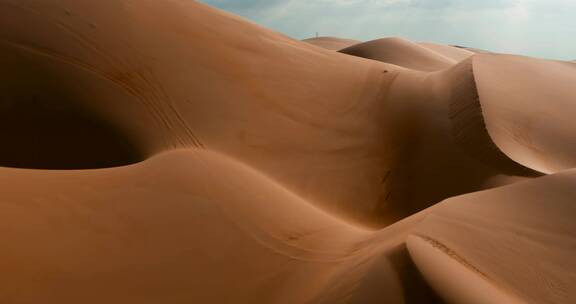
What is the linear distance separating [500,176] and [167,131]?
9.40 ft

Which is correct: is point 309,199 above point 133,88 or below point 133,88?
below

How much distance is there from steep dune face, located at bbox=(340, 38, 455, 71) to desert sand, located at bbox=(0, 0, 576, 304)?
18.3 ft

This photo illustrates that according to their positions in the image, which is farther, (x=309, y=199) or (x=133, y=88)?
(x=133, y=88)

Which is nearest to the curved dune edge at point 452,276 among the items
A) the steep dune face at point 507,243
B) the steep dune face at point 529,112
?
the steep dune face at point 507,243

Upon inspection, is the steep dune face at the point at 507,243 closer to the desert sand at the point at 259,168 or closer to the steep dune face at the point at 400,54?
the desert sand at the point at 259,168

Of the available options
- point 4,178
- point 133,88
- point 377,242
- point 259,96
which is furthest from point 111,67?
point 377,242

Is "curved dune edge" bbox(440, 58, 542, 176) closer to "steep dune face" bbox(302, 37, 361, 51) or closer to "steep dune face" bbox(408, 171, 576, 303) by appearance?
"steep dune face" bbox(408, 171, 576, 303)

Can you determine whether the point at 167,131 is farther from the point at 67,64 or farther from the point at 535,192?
the point at 535,192

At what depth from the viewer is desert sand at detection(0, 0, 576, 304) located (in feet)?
6.38

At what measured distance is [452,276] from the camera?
1.61m

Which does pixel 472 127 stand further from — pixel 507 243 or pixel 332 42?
pixel 332 42

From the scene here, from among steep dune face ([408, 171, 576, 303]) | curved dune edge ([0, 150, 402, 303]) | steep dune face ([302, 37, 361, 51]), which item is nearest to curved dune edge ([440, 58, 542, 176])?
steep dune face ([408, 171, 576, 303])

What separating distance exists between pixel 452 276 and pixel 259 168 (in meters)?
2.26

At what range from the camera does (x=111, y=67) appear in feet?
14.9
